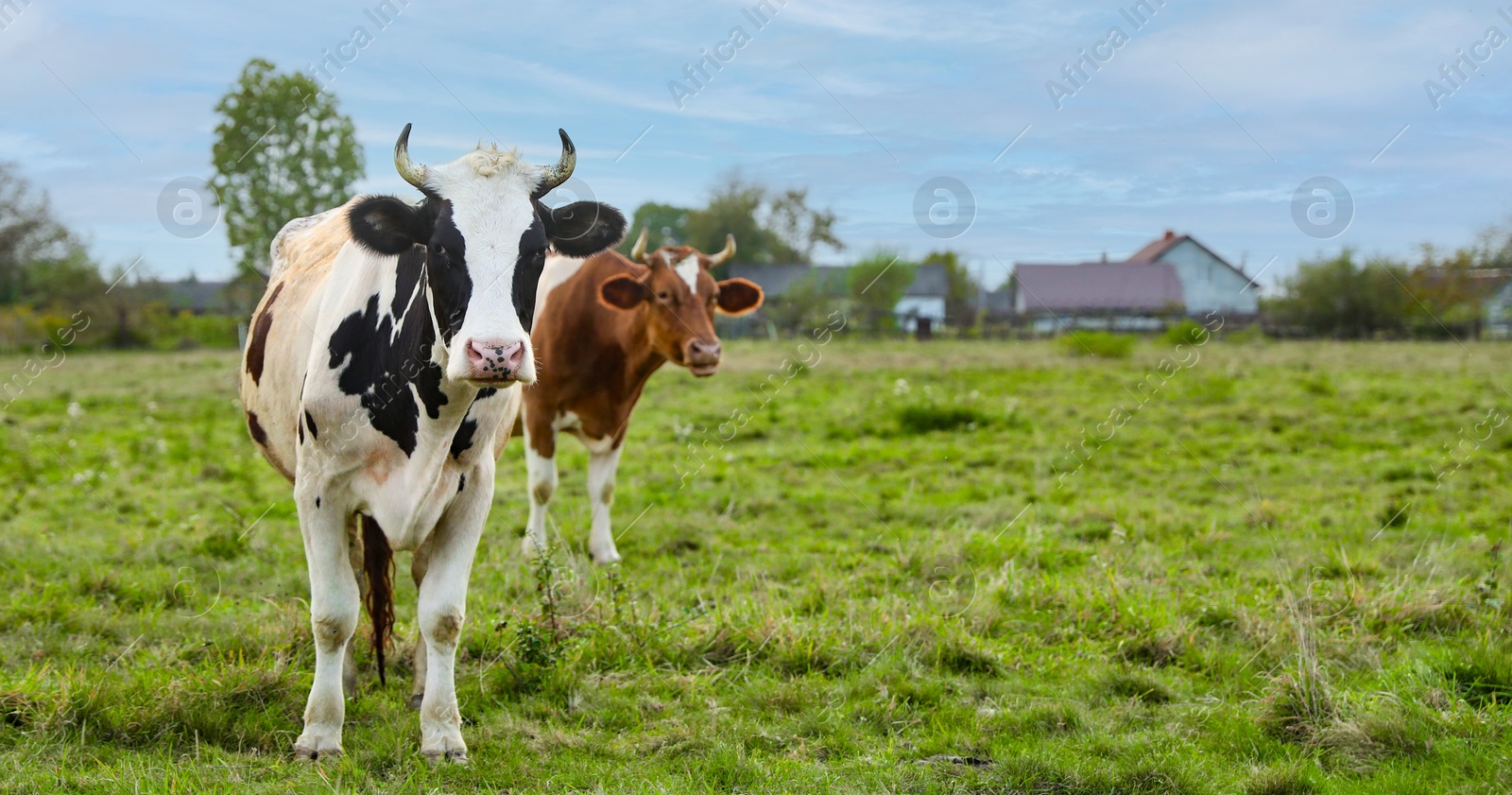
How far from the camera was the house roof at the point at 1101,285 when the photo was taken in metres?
51.0

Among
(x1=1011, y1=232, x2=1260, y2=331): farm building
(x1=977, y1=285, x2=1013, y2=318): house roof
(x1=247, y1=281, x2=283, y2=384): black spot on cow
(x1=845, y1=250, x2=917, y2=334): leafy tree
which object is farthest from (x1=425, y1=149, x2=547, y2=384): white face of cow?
(x1=977, y1=285, x2=1013, y2=318): house roof

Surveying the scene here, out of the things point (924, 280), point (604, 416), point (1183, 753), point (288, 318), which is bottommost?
point (1183, 753)

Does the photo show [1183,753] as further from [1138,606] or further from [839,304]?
[839,304]

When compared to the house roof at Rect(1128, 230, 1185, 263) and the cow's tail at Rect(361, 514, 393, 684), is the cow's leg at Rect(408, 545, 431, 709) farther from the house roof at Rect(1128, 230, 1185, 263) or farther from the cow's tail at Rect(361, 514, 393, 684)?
the house roof at Rect(1128, 230, 1185, 263)

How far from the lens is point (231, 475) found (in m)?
9.79

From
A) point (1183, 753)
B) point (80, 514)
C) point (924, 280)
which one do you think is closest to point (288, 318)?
point (1183, 753)

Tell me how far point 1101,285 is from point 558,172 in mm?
52329

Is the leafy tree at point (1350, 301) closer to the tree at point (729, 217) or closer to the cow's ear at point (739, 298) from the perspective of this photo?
the tree at point (729, 217)

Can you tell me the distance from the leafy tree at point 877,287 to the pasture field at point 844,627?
24.7m

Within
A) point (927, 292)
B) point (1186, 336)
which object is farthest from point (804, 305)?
point (927, 292)

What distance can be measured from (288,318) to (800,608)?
2.86 meters

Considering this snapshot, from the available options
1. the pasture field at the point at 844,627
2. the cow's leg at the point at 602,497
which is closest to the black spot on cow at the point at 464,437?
the pasture field at the point at 844,627

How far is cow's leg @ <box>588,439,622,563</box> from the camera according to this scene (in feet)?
23.3

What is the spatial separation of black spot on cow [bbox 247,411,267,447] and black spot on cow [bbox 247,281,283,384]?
0.21 meters
